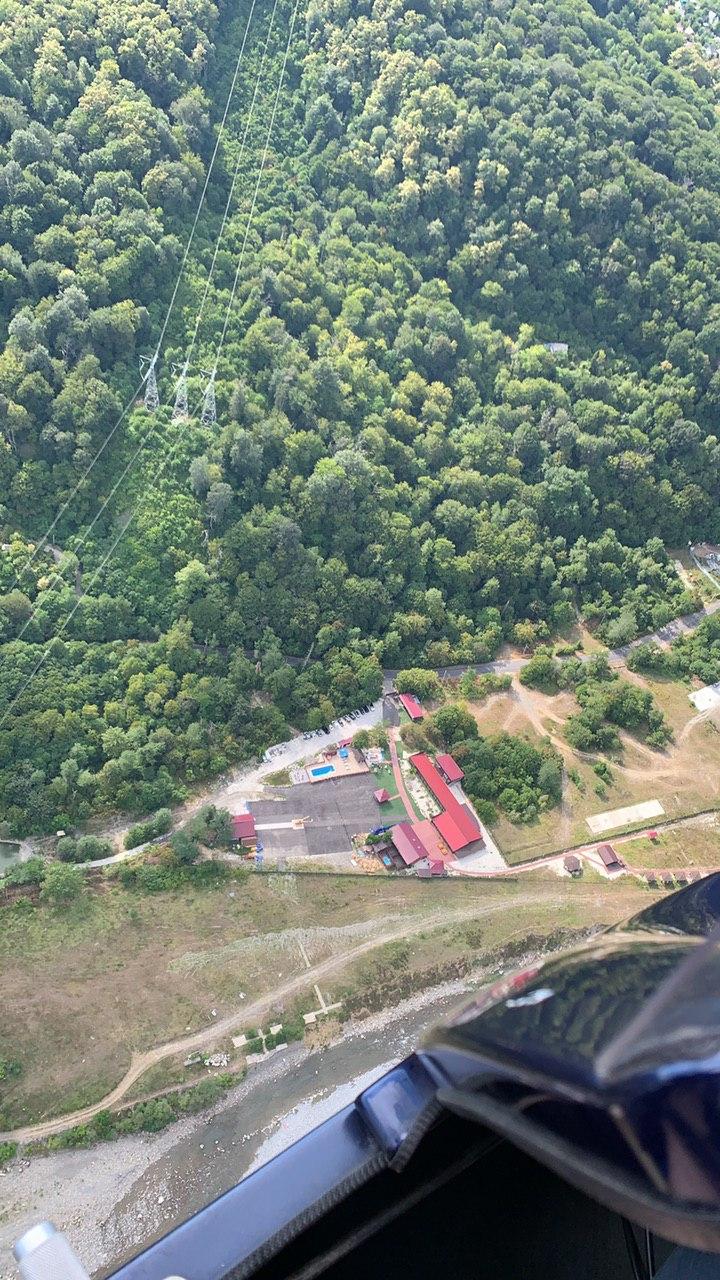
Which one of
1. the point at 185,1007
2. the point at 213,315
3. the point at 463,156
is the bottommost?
the point at 185,1007

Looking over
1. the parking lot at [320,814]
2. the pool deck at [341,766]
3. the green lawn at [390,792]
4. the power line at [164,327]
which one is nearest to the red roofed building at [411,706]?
the green lawn at [390,792]

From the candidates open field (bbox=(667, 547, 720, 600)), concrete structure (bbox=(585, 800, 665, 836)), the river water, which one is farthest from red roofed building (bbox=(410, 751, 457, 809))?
open field (bbox=(667, 547, 720, 600))

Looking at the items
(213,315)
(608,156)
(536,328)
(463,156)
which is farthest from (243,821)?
(608,156)

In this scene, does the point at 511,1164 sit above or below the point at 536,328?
below

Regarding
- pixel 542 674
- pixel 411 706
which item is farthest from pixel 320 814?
pixel 542 674

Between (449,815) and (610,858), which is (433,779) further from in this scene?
(610,858)

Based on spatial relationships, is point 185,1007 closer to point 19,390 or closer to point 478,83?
point 19,390

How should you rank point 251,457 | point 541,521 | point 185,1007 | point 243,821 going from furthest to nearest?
point 541,521 → point 251,457 → point 243,821 → point 185,1007

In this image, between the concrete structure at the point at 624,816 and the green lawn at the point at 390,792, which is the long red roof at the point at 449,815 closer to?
the green lawn at the point at 390,792
